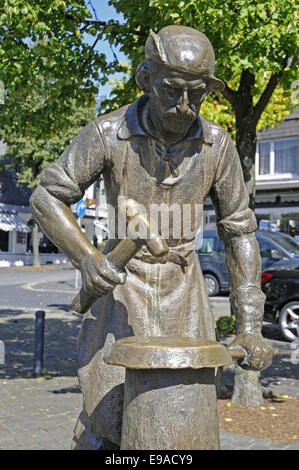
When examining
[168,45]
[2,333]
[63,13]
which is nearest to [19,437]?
[168,45]

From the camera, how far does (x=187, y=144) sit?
2324 mm

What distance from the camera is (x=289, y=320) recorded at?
10.6 metres

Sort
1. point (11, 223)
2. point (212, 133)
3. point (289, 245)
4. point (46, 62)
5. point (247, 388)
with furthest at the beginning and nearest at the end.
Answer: point (11, 223) < point (289, 245) < point (46, 62) < point (247, 388) < point (212, 133)

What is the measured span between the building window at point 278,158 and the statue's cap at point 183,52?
951 inches

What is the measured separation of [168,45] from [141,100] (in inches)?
14.3

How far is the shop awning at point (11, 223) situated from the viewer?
32438mm

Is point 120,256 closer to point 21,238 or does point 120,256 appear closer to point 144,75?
point 144,75

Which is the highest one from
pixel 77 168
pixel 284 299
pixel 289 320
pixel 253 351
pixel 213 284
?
pixel 77 168

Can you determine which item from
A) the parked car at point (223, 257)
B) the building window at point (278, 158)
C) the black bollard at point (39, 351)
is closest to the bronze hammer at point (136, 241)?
the black bollard at point (39, 351)

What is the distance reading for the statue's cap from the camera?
2021 mm

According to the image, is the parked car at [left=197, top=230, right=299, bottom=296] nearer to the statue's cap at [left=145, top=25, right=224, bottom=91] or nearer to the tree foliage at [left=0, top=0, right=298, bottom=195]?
the tree foliage at [left=0, top=0, right=298, bottom=195]

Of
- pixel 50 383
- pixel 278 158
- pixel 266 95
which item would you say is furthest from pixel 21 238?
pixel 266 95

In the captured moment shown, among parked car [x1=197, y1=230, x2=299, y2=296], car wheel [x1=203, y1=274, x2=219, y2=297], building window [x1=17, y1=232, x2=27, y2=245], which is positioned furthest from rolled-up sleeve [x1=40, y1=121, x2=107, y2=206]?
building window [x1=17, y1=232, x2=27, y2=245]

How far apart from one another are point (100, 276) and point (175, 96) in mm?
688
